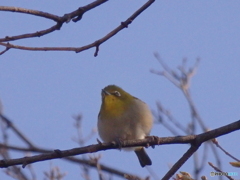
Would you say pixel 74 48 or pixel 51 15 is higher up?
pixel 51 15

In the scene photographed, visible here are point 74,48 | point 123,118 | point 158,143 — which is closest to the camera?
point 74,48

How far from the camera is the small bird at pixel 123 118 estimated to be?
5387 millimetres

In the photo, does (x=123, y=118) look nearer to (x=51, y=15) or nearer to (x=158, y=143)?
(x=158, y=143)

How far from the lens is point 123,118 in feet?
17.9

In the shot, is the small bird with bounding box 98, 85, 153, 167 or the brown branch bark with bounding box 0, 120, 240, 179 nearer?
the brown branch bark with bounding box 0, 120, 240, 179

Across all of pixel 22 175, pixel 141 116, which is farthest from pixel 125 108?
pixel 22 175

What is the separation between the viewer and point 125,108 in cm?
557

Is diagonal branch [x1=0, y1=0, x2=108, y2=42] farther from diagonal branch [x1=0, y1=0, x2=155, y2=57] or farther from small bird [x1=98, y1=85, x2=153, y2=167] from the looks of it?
small bird [x1=98, y1=85, x2=153, y2=167]

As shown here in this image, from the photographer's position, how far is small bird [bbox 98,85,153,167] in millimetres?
5387

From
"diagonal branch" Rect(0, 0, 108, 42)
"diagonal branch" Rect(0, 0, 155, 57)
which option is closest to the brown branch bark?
"diagonal branch" Rect(0, 0, 155, 57)

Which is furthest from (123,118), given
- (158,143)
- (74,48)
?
(74,48)

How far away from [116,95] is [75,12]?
2966mm

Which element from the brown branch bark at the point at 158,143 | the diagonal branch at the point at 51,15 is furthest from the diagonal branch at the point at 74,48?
the brown branch bark at the point at 158,143

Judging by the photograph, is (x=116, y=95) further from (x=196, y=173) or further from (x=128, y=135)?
(x=196, y=173)
